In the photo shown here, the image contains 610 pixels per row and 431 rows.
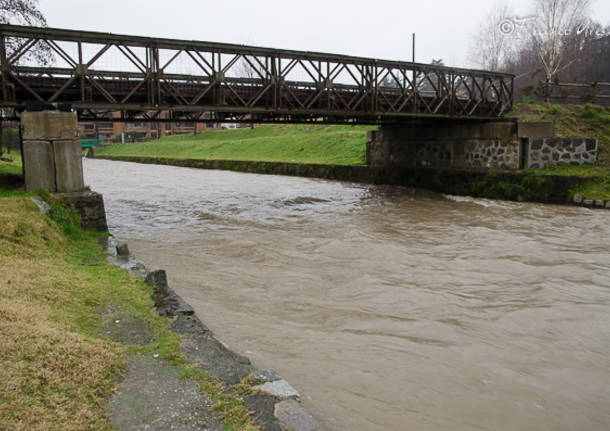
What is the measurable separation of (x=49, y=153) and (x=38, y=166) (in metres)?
0.38

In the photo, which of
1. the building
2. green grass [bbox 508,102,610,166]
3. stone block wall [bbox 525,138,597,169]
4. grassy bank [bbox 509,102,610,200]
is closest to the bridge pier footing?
grassy bank [bbox 509,102,610,200]

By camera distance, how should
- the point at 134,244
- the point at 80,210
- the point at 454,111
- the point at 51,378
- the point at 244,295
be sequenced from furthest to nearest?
the point at 454,111, the point at 134,244, the point at 80,210, the point at 244,295, the point at 51,378

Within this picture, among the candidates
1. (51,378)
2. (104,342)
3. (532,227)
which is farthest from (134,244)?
(532,227)

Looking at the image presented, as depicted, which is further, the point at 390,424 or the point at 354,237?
the point at 354,237

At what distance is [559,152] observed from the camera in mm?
21250

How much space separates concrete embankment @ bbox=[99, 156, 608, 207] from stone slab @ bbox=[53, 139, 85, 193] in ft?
55.8

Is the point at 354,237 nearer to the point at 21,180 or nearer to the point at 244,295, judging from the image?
Answer: the point at 244,295

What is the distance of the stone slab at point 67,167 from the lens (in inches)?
451

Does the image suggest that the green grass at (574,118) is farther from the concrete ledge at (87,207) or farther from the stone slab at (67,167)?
the stone slab at (67,167)

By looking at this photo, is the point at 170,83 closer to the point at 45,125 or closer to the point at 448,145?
the point at 45,125

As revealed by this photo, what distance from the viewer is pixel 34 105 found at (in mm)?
11461

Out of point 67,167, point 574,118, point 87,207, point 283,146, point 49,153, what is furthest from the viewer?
point 283,146

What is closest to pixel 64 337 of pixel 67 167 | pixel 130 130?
pixel 67 167

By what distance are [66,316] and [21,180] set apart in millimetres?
10143
